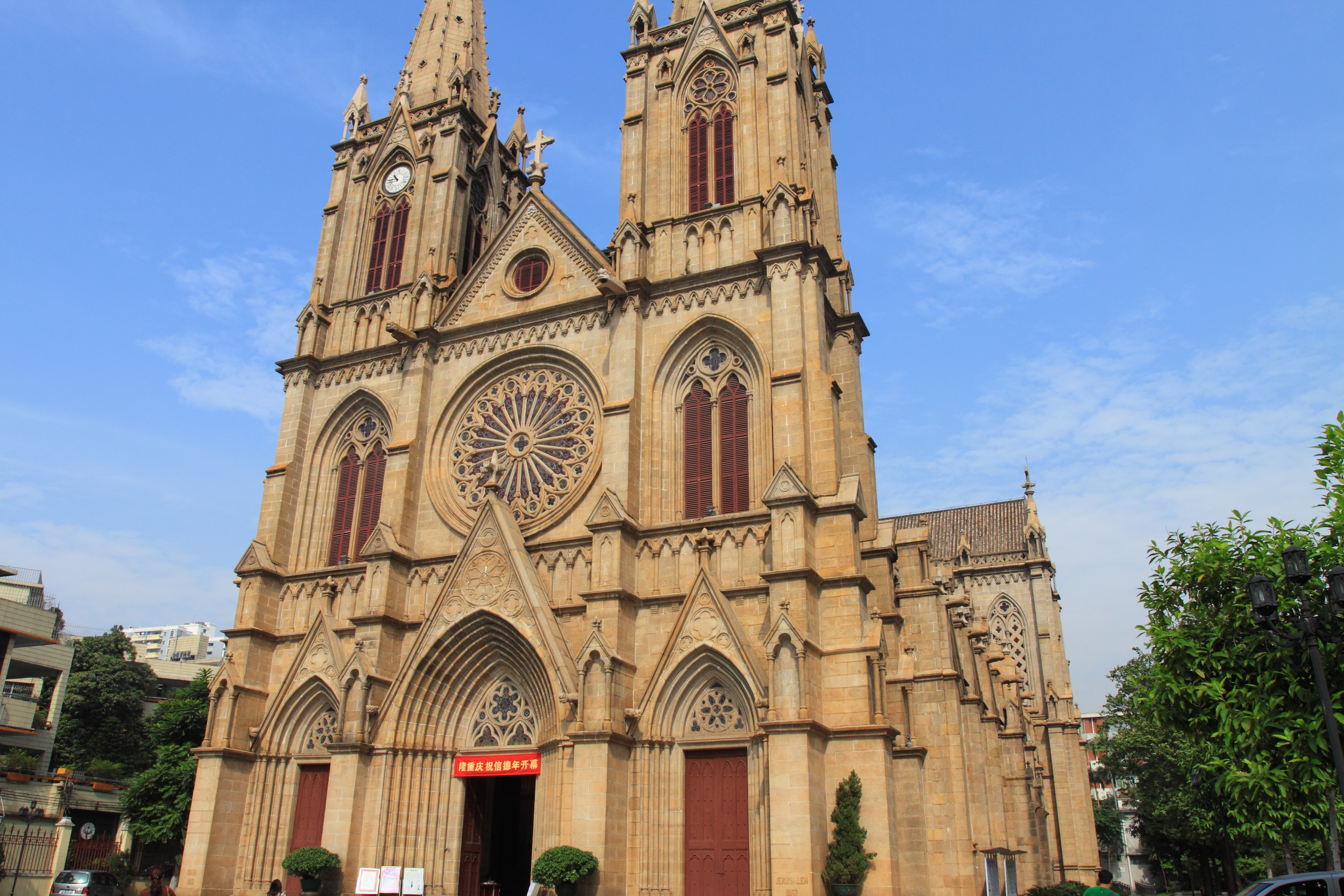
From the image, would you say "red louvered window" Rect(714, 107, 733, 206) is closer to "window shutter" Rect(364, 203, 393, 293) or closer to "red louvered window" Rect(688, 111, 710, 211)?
"red louvered window" Rect(688, 111, 710, 211)

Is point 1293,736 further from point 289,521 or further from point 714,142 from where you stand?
point 289,521

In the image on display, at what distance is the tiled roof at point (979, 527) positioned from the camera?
52.1 metres

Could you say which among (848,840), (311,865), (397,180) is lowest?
(311,865)

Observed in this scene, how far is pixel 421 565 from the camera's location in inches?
1027

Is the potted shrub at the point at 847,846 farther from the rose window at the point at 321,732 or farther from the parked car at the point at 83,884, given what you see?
the parked car at the point at 83,884

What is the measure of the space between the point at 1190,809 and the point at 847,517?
26629 millimetres

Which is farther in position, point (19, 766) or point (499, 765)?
point (19, 766)

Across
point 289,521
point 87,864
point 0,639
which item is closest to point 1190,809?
point 289,521

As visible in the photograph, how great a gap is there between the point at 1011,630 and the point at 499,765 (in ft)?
109

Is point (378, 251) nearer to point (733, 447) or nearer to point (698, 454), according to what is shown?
point (698, 454)

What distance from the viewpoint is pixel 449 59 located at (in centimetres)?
3572

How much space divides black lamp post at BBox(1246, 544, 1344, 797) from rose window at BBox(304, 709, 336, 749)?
21404 mm

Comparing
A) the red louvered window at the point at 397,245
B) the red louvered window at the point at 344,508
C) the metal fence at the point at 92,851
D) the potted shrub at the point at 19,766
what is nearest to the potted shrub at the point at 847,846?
the red louvered window at the point at 344,508

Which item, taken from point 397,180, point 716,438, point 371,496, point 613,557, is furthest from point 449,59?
point 613,557
